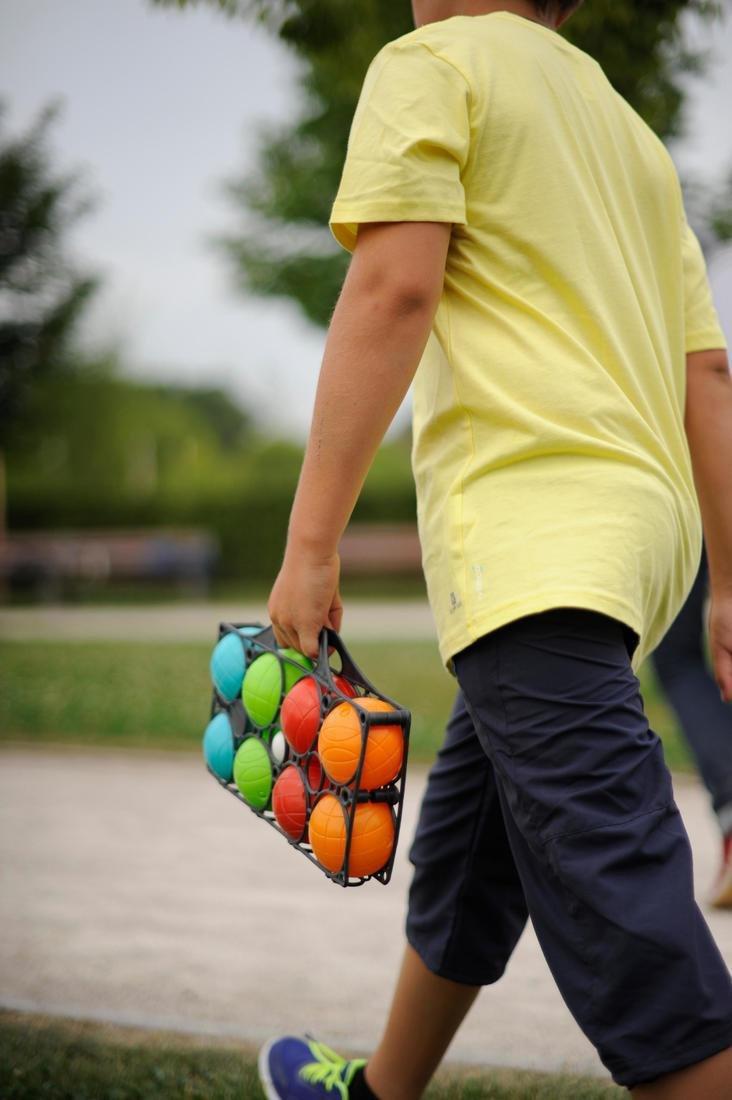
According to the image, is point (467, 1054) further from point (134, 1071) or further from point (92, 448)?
point (92, 448)

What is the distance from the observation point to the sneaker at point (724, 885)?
3330 millimetres

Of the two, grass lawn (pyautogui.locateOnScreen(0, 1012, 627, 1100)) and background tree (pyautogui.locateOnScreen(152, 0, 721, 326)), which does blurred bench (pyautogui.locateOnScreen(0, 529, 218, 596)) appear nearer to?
background tree (pyautogui.locateOnScreen(152, 0, 721, 326))

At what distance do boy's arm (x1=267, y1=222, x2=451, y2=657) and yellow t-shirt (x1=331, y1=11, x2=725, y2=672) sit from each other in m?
0.05

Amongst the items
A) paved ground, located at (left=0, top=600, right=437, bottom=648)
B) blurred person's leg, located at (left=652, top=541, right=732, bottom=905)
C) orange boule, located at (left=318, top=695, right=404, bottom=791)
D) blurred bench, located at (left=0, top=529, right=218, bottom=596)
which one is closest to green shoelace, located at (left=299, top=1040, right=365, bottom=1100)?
orange boule, located at (left=318, top=695, right=404, bottom=791)

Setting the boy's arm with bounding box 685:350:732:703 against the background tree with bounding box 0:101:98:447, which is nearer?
the boy's arm with bounding box 685:350:732:703

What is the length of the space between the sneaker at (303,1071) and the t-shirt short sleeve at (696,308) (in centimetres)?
138

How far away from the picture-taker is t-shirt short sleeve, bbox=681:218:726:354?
1922 millimetres

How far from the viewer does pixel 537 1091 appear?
2314 millimetres

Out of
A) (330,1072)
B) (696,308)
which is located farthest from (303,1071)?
(696,308)

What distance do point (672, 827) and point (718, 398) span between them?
75 cm

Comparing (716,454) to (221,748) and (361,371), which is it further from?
(221,748)

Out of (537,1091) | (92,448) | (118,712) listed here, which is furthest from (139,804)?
(92,448)

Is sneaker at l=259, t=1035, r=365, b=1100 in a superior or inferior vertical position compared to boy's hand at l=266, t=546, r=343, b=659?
inferior

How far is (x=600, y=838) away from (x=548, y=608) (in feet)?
0.93
